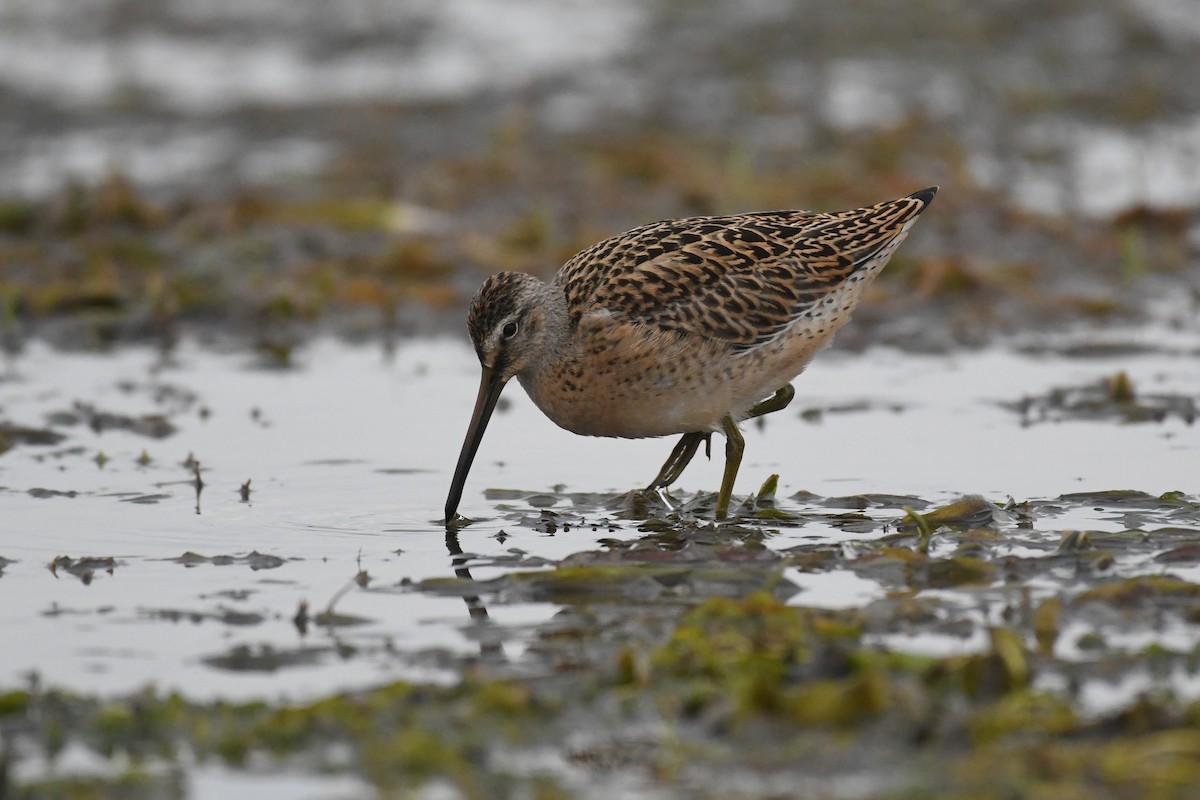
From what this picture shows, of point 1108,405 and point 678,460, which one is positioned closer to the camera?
point 678,460

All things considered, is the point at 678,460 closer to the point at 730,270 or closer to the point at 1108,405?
the point at 730,270

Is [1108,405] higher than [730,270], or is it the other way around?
[730,270]

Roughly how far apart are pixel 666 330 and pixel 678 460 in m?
0.58

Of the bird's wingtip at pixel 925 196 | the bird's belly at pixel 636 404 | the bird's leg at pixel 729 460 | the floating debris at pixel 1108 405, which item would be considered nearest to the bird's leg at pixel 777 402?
the bird's leg at pixel 729 460

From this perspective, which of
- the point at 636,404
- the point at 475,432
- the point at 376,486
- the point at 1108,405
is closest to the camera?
the point at 636,404

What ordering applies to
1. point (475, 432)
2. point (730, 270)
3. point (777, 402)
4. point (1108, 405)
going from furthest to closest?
point (1108, 405)
point (777, 402)
point (730, 270)
point (475, 432)

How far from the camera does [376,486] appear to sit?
22.0 ft

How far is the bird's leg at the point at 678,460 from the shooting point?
21.5 feet

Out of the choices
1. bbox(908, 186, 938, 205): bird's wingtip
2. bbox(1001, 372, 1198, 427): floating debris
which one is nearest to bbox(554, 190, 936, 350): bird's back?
bbox(908, 186, 938, 205): bird's wingtip

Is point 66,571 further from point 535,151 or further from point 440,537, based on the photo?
point 535,151

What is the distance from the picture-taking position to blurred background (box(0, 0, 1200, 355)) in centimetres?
979

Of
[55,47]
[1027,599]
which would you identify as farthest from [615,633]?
[55,47]

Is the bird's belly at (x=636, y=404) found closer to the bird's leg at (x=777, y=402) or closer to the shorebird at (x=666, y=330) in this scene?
the shorebird at (x=666, y=330)

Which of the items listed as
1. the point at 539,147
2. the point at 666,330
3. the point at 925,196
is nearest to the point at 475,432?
the point at 666,330
